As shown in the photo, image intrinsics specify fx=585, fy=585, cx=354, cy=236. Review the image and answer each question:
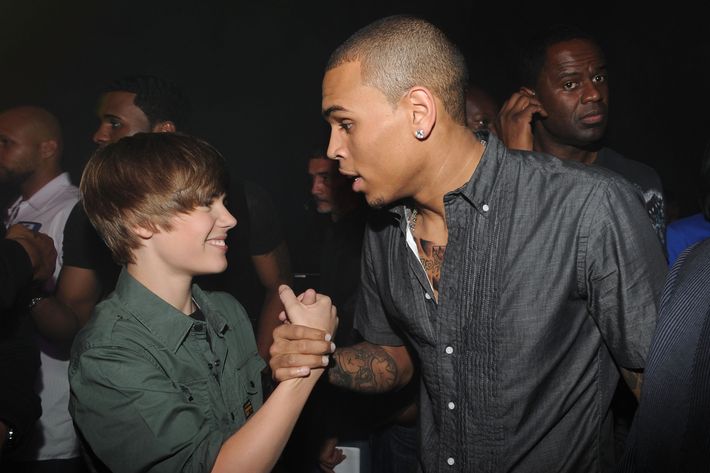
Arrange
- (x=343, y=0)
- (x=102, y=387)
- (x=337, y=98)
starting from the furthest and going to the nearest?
(x=343, y=0)
(x=337, y=98)
(x=102, y=387)

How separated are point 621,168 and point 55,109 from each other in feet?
15.6

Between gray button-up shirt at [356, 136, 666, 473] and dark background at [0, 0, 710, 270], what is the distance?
365cm

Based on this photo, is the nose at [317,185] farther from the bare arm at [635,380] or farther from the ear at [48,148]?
the bare arm at [635,380]

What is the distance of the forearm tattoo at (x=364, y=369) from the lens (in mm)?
1933

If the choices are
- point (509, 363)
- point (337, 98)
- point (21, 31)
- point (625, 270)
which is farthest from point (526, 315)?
point (21, 31)

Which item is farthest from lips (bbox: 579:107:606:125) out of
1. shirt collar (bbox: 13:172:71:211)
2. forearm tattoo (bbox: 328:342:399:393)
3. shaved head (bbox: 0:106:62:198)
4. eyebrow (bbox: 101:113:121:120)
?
shaved head (bbox: 0:106:62:198)

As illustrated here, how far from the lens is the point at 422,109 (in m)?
1.66

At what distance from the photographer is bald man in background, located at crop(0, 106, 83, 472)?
8.92 feet

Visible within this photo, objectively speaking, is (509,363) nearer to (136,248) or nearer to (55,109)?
(136,248)

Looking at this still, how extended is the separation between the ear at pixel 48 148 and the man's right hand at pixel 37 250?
5.18ft

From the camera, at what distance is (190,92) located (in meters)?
5.31

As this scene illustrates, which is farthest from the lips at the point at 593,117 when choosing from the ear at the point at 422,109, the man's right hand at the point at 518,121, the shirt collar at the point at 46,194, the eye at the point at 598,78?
the shirt collar at the point at 46,194

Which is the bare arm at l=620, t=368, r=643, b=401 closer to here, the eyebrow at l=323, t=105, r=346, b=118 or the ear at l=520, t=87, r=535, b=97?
the eyebrow at l=323, t=105, r=346, b=118

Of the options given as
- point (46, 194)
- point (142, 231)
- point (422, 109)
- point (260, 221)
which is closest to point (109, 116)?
point (46, 194)
